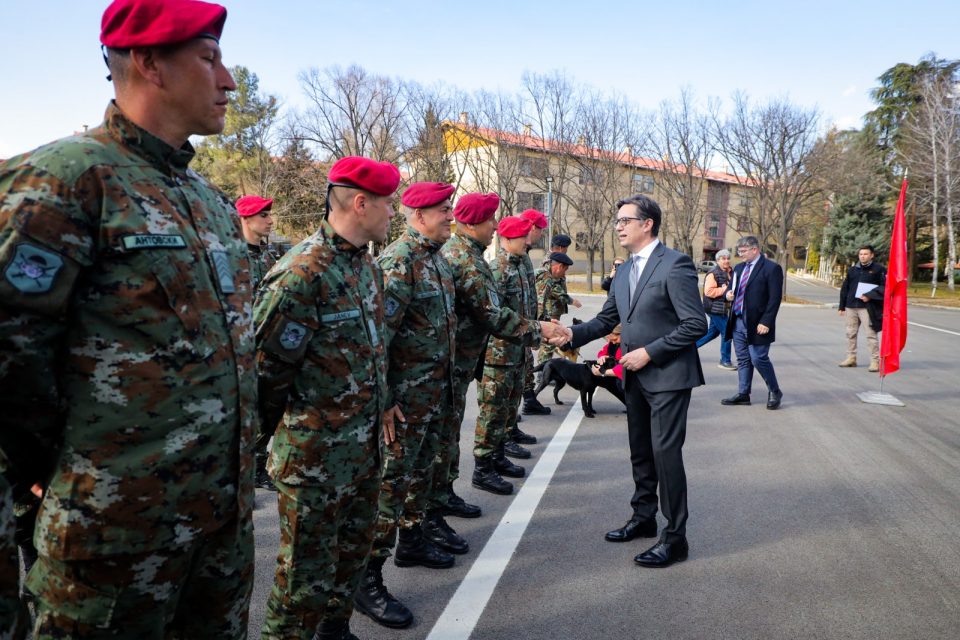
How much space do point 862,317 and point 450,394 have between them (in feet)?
33.7

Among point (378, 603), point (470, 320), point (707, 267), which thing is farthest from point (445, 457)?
point (707, 267)

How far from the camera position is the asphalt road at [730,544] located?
3055 millimetres

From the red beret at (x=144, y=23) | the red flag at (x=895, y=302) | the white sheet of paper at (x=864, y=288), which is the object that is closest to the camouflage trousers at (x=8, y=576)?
the red beret at (x=144, y=23)

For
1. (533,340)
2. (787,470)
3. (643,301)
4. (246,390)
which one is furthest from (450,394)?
(787,470)

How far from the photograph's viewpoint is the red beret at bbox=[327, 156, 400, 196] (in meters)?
2.59

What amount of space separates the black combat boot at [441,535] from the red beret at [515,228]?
9.12ft

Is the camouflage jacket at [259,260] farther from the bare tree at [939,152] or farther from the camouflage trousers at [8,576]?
the bare tree at [939,152]

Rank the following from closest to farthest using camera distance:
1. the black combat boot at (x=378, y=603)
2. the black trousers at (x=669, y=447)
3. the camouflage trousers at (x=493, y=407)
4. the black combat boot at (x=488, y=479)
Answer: the black combat boot at (x=378, y=603), the black trousers at (x=669, y=447), the black combat boot at (x=488, y=479), the camouflage trousers at (x=493, y=407)

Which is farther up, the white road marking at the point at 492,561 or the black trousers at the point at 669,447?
the black trousers at the point at 669,447

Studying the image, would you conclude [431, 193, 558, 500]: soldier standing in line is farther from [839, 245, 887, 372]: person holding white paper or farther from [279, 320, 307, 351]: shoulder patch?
[839, 245, 887, 372]: person holding white paper

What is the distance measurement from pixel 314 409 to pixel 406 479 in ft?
3.54

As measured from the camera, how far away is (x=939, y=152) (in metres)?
35.0

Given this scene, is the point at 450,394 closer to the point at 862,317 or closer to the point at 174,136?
the point at 174,136

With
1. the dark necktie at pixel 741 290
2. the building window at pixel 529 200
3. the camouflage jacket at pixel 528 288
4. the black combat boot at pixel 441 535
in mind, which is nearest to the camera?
the black combat boot at pixel 441 535
